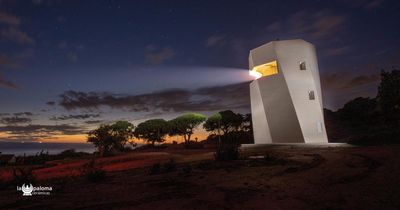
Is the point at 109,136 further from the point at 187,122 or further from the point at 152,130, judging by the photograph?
the point at 187,122

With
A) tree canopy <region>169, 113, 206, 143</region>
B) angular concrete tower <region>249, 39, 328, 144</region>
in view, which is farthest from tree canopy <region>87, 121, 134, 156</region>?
angular concrete tower <region>249, 39, 328, 144</region>

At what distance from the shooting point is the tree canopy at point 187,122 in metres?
37.8

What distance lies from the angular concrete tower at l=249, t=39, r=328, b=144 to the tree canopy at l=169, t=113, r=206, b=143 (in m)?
18.1

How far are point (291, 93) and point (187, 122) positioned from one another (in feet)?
70.5

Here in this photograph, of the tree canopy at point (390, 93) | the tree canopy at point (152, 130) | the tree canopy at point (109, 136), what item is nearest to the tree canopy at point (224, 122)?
the tree canopy at point (152, 130)

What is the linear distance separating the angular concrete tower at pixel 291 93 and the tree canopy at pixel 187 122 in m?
18.1

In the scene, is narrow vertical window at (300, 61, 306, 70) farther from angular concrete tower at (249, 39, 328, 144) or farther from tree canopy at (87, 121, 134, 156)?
tree canopy at (87, 121, 134, 156)

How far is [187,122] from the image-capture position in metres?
37.9

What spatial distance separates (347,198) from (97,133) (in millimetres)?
27366

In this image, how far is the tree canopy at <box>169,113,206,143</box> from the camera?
37.8m

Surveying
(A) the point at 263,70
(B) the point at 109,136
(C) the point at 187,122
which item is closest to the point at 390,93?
(A) the point at 263,70

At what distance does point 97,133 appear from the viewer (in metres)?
27.6

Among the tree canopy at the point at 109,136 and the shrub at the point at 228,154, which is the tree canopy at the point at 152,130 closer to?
the tree canopy at the point at 109,136

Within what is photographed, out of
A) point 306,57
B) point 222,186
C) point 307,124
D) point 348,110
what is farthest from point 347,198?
point 348,110
